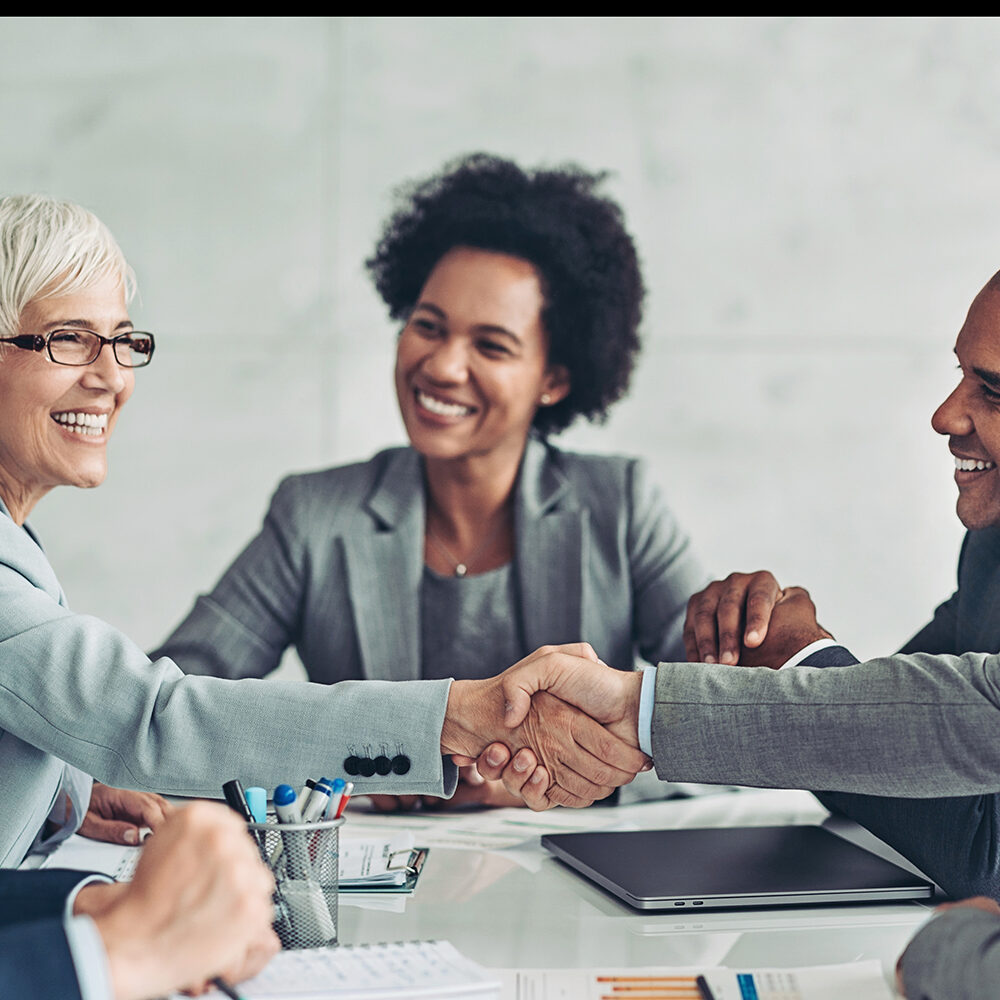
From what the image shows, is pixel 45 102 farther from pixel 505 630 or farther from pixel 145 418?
pixel 505 630

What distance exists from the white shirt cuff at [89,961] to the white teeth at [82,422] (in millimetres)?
946

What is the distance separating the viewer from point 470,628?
2.30 meters

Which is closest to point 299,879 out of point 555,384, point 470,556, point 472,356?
point 470,556

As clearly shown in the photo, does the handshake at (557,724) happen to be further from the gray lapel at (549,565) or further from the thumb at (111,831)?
the gray lapel at (549,565)

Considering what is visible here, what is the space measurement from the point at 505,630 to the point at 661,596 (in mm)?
314

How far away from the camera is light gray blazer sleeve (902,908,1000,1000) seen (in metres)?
0.87

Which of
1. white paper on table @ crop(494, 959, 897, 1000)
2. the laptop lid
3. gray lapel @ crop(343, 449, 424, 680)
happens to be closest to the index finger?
the laptop lid

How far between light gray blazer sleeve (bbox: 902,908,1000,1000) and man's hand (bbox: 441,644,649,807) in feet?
1.76

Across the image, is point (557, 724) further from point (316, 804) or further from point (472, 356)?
point (472, 356)

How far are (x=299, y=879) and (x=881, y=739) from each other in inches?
23.8

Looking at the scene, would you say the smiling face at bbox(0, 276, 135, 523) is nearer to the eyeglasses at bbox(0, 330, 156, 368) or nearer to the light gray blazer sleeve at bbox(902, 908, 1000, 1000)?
the eyeglasses at bbox(0, 330, 156, 368)

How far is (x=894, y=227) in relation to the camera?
3574 millimetres

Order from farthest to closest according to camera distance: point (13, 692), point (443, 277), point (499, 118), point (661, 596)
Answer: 1. point (499, 118)
2. point (443, 277)
3. point (661, 596)
4. point (13, 692)

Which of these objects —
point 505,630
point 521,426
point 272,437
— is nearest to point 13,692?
point 505,630
